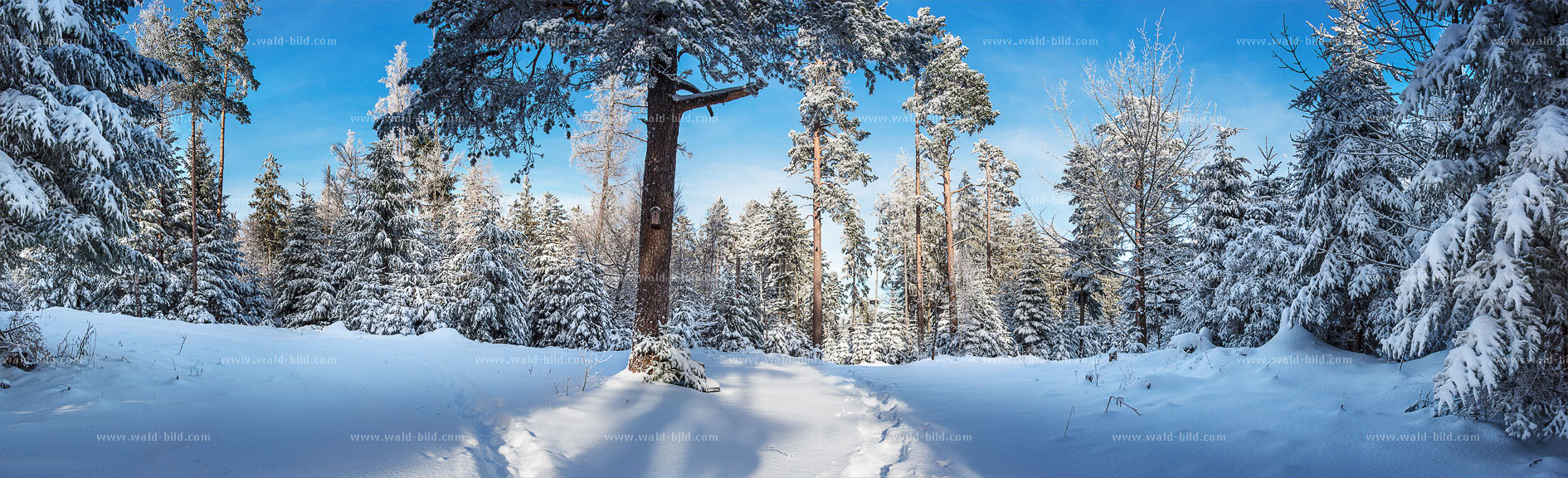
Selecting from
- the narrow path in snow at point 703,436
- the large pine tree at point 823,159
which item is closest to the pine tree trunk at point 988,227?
the large pine tree at point 823,159

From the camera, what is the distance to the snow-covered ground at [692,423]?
11.6ft

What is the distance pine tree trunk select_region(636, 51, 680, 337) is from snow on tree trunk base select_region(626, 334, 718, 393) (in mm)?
314

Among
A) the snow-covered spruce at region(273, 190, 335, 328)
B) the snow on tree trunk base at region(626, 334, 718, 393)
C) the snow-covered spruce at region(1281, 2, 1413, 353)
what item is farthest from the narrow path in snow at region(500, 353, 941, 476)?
the snow-covered spruce at region(273, 190, 335, 328)

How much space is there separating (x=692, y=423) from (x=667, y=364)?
1763 mm

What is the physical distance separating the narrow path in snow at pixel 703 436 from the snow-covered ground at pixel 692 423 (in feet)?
0.08

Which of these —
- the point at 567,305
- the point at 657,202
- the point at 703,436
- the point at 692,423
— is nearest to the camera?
the point at 703,436

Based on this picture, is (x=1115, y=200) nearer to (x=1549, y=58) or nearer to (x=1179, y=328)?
(x=1549, y=58)

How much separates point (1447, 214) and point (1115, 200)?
15.4 ft

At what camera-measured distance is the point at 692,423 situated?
204 inches

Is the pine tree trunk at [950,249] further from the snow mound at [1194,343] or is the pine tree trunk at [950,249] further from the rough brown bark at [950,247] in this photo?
the snow mound at [1194,343]

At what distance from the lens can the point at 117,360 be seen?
17.4 feet

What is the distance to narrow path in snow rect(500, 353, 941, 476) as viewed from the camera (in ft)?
13.4

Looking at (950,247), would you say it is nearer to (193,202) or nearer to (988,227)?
(988,227)

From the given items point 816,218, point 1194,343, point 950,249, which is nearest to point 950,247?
point 950,249
